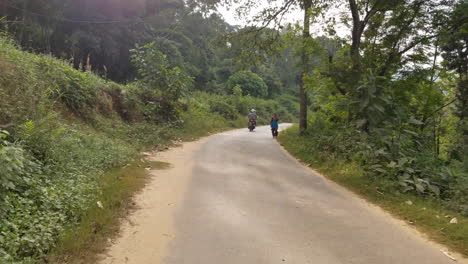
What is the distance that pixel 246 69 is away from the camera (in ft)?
51.5

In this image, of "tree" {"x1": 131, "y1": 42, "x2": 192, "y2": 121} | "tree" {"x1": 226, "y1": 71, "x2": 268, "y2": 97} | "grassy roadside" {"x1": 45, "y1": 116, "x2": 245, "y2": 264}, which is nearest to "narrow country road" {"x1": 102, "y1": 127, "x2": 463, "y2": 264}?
"grassy roadside" {"x1": 45, "y1": 116, "x2": 245, "y2": 264}

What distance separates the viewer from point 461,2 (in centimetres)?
975

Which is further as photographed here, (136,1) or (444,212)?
(136,1)

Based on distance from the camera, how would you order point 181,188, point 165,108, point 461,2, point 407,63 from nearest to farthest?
point 181,188
point 461,2
point 407,63
point 165,108

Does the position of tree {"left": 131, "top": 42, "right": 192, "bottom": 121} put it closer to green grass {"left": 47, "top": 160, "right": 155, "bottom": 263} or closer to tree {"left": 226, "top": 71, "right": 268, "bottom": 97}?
green grass {"left": 47, "top": 160, "right": 155, "bottom": 263}

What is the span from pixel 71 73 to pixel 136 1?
57.2 ft

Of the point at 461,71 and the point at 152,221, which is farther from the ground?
the point at 461,71

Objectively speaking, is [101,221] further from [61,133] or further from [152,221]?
[61,133]

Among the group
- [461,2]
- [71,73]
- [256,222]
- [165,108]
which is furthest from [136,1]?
[256,222]

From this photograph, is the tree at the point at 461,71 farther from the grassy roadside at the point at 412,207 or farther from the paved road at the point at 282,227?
the paved road at the point at 282,227

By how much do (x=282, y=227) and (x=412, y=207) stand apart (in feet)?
9.09

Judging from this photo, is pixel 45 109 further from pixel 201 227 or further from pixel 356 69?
pixel 356 69

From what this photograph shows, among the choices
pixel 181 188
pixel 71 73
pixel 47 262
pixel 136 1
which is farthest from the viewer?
pixel 136 1

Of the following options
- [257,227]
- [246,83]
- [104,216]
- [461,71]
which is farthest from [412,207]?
[246,83]
